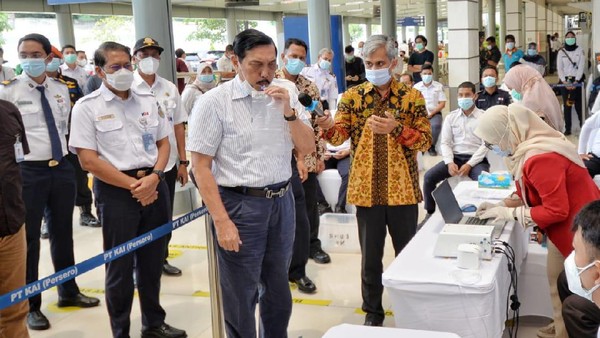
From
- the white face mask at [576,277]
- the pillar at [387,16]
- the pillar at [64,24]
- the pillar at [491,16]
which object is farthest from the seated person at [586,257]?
the pillar at [491,16]

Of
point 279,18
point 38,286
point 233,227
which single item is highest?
point 279,18

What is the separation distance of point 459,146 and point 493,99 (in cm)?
154

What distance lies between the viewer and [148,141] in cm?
342

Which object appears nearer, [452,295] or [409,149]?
[452,295]

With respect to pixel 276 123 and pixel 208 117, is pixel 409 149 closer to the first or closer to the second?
pixel 276 123

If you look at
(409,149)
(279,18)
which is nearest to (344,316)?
(409,149)

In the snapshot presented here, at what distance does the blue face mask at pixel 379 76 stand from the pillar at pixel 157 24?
320 centimetres

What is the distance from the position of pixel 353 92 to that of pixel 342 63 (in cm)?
921

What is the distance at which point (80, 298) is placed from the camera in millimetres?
4188

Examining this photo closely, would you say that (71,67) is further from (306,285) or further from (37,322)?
(306,285)

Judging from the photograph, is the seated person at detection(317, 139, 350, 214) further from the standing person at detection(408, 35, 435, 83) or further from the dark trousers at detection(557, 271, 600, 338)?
the standing person at detection(408, 35, 435, 83)

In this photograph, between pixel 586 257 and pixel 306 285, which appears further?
pixel 306 285

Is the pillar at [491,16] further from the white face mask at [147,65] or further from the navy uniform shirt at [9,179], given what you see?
the navy uniform shirt at [9,179]

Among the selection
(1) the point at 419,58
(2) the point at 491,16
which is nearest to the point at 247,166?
(1) the point at 419,58
